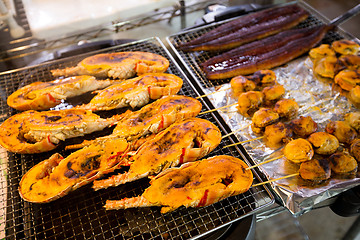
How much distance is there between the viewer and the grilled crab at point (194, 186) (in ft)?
8.12

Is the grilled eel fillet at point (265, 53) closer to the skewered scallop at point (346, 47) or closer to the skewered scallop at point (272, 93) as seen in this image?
the skewered scallop at point (346, 47)

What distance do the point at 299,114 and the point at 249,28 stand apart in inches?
62.9

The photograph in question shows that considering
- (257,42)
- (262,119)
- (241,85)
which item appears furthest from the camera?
(257,42)

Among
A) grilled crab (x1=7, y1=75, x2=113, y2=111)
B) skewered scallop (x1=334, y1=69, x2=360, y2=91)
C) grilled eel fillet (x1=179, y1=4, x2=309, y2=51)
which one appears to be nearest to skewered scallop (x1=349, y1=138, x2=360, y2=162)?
skewered scallop (x1=334, y1=69, x2=360, y2=91)

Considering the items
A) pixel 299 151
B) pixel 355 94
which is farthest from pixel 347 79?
pixel 299 151

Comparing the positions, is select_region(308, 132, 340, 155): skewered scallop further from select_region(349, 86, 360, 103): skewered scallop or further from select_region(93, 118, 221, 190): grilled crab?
select_region(93, 118, 221, 190): grilled crab

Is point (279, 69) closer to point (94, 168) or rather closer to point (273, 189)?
point (273, 189)

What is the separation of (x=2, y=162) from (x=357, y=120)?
138 inches

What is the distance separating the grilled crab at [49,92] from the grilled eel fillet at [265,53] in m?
1.44

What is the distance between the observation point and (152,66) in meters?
3.67

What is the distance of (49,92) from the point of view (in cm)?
331

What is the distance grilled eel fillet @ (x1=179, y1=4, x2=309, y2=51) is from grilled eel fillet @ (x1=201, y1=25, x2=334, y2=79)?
0.14 metres

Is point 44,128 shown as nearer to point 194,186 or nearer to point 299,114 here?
point 194,186

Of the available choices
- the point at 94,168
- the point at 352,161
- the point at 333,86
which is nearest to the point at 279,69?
the point at 333,86
